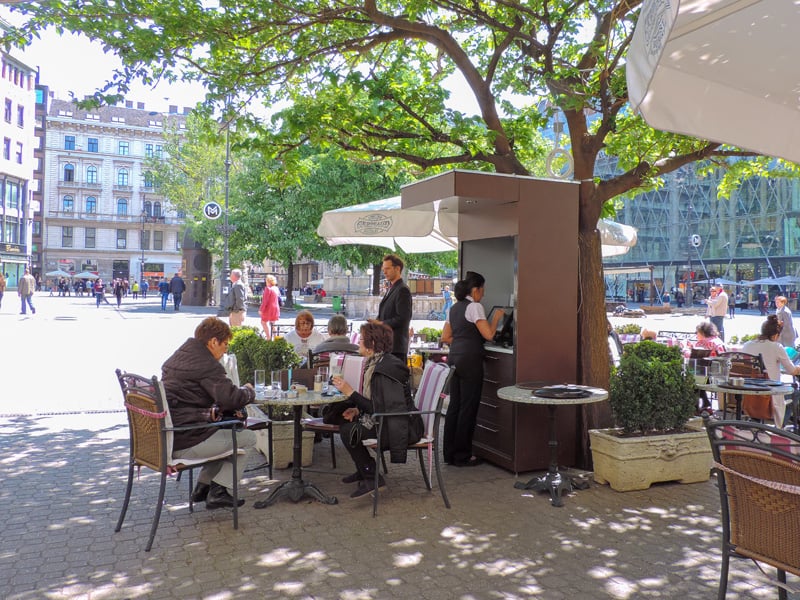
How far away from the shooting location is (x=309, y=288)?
5109cm

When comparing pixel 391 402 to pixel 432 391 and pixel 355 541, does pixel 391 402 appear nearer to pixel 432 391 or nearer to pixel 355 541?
pixel 432 391

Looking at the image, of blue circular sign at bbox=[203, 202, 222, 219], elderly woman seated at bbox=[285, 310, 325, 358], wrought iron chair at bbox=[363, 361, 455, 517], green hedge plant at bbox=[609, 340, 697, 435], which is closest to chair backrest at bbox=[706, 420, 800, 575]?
wrought iron chair at bbox=[363, 361, 455, 517]

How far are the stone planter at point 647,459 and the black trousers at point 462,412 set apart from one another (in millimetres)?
1160

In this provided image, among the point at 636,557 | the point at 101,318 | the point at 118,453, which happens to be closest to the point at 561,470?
the point at 636,557

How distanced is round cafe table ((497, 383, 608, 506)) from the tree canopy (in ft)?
3.42

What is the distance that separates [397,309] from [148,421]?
323 centimetres

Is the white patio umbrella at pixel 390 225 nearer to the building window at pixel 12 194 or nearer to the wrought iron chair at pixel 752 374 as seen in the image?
the wrought iron chair at pixel 752 374

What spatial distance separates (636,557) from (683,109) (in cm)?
283

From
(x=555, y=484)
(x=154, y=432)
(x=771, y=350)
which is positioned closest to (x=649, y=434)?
(x=555, y=484)

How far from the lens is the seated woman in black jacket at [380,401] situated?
17.7ft

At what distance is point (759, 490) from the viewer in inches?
117

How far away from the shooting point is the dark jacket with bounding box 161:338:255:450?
4875 mm

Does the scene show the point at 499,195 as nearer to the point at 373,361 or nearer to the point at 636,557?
the point at 373,361

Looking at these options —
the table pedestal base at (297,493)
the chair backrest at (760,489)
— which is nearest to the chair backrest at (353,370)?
the table pedestal base at (297,493)
